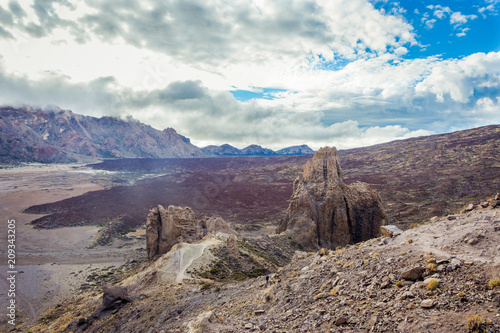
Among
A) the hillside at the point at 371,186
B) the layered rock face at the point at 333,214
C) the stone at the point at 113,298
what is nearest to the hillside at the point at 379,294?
the stone at the point at 113,298

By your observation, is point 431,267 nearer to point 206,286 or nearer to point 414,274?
point 414,274

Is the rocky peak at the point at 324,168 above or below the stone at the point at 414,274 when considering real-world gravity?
above

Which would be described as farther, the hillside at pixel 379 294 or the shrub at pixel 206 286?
the shrub at pixel 206 286

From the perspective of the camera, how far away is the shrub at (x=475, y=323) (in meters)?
4.74

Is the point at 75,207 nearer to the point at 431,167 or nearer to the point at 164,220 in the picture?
the point at 164,220

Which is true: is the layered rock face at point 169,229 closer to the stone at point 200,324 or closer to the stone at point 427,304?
the stone at point 200,324

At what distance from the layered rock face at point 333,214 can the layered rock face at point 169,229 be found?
971cm

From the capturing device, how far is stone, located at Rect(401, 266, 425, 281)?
23.3 feet

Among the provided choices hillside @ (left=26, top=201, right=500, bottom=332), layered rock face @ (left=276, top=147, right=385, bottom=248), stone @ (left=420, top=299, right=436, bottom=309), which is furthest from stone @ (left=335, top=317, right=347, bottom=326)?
layered rock face @ (left=276, top=147, right=385, bottom=248)

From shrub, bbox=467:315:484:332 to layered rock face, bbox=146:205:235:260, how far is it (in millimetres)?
25928

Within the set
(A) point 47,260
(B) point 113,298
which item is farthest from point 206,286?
(A) point 47,260

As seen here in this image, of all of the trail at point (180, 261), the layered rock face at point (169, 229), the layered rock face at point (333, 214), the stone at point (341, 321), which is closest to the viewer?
the stone at point (341, 321)

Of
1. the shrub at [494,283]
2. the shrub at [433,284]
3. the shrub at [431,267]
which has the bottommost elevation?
the shrub at [433,284]

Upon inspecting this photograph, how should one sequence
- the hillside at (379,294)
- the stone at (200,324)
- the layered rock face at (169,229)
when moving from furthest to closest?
the layered rock face at (169,229), the stone at (200,324), the hillside at (379,294)
